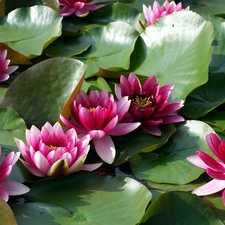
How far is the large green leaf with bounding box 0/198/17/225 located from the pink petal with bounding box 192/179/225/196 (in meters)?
0.45

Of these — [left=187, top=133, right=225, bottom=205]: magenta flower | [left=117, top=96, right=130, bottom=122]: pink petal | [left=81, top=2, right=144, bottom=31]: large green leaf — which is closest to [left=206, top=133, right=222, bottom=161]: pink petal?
[left=187, top=133, right=225, bottom=205]: magenta flower

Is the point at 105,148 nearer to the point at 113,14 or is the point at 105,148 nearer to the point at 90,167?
the point at 90,167

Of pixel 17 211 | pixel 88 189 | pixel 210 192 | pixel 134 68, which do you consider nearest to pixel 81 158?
pixel 88 189

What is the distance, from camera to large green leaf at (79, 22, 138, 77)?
66.7 inches

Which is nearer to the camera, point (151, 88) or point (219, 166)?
point (219, 166)

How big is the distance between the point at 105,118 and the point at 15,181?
29 centimetres

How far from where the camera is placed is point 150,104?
4.54 feet

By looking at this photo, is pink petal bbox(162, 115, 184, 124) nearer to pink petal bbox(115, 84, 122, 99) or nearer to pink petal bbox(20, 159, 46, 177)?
pink petal bbox(115, 84, 122, 99)

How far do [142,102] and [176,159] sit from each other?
20cm

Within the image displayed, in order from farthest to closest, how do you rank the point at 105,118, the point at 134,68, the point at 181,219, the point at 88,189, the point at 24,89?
the point at 134,68, the point at 24,89, the point at 105,118, the point at 88,189, the point at 181,219

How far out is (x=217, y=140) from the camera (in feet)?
3.94

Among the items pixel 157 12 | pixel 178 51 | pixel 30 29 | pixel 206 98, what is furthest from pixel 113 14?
pixel 206 98

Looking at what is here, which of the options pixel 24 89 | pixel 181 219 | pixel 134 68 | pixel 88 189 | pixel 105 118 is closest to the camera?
pixel 181 219

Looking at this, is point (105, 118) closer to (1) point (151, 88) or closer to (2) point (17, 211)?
(1) point (151, 88)
